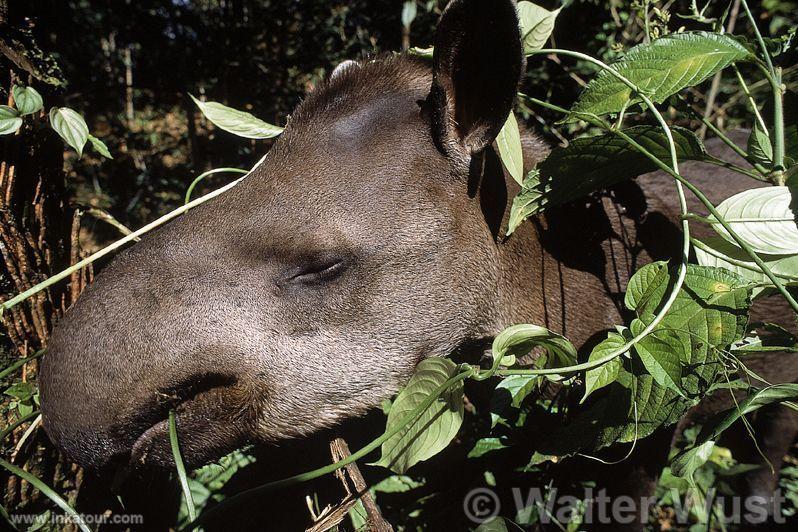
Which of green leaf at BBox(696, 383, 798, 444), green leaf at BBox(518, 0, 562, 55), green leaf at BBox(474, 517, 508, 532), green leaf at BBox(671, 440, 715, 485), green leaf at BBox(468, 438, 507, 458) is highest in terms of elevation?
green leaf at BBox(518, 0, 562, 55)

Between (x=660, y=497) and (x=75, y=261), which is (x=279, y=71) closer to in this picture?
(x=75, y=261)

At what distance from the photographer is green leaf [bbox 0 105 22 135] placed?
66.3 inches

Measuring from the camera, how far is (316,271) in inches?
73.2

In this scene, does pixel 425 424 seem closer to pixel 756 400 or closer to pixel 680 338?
pixel 680 338

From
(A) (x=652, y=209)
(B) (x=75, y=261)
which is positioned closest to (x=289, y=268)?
(B) (x=75, y=261)

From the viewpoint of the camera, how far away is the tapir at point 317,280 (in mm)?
1710

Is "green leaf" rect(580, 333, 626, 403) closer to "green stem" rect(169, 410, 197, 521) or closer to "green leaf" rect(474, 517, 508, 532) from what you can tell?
"green leaf" rect(474, 517, 508, 532)

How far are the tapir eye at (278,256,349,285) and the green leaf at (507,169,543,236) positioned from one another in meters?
0.62

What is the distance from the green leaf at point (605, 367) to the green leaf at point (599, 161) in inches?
22.0

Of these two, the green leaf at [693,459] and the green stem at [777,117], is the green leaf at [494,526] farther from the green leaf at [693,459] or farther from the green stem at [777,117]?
the green stem at [777,117]

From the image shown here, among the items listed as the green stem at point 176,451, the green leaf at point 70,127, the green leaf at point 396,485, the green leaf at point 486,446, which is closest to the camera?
the green stem at point 176,451

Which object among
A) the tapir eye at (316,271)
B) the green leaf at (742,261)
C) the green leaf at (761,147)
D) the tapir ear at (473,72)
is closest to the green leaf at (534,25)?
the tapir ear at (473,72)

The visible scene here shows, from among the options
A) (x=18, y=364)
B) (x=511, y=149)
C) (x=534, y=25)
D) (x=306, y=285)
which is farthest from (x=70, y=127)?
(x=534, y=25)

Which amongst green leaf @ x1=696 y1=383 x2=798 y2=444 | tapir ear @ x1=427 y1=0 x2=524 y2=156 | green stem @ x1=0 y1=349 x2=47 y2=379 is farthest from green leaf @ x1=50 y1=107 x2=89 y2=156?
green leaf @ x1=696 y1=383 x2=798 y2=444
